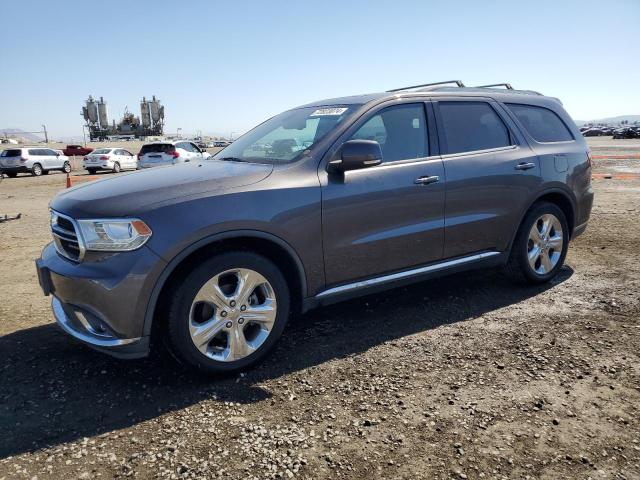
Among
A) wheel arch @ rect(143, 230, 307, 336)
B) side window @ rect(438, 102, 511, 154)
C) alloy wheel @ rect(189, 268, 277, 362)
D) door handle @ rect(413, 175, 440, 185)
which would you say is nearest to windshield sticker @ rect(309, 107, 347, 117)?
door handle @ rect(413, 175, 440, 185)

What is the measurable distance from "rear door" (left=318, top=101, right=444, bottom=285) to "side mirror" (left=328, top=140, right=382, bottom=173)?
0.25 ft

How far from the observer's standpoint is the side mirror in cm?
330

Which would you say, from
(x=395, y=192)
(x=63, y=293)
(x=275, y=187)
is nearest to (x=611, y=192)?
(x=395, y=192)

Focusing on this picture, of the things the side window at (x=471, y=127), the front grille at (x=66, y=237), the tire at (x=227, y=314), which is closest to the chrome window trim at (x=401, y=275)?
the tire at (x=227, y=314)

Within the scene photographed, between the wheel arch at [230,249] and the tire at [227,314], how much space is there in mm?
89

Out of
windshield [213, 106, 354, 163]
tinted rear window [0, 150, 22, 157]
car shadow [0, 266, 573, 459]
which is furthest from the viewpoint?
tinted rear window [0, 150, 22, 157]

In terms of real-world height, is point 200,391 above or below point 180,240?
below

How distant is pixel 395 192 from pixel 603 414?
1.90 m

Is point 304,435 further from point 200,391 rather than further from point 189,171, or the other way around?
point 189,171

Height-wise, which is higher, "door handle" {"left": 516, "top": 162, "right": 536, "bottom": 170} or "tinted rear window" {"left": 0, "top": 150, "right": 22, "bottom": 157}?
"tinted rear window" {"left": 0, "top": 150, "right": 22, "bottom": 157}

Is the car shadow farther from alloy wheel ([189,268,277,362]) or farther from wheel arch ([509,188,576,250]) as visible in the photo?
wheel arch ([509,188,576,250])

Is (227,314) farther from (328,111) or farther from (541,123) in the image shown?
(541,123)

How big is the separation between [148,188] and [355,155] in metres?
1.35

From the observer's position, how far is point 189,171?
3.45 meters
